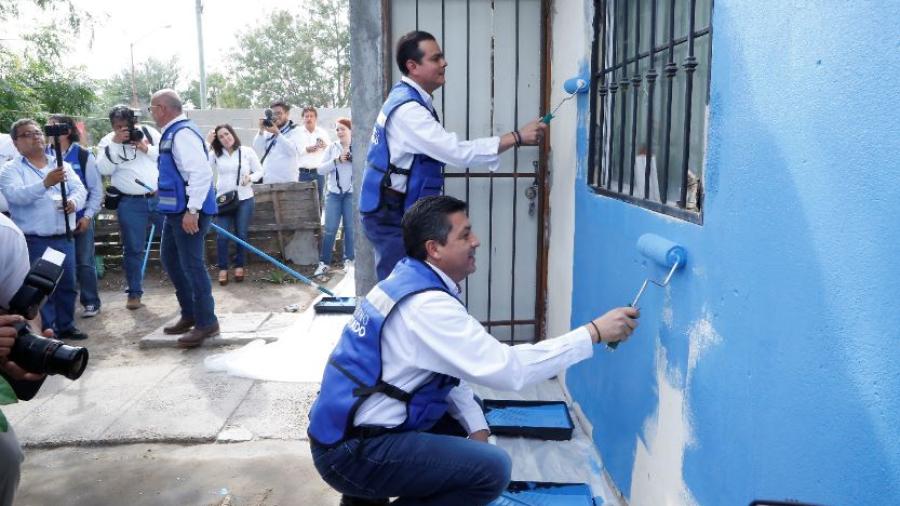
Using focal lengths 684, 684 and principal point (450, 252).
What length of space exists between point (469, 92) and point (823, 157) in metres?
3.13

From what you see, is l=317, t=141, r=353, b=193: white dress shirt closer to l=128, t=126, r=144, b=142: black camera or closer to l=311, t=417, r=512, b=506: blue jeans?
l=128, t=126, r=144, b=142: black camera

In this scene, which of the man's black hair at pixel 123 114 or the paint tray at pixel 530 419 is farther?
the man's black hair at pixel 123 114

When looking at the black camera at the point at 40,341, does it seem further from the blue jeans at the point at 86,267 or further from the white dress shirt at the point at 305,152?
the white dress shirt at the point at 305,152

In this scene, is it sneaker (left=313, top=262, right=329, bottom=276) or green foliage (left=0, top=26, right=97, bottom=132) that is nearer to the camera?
sneaker (left=313, top=262, right=329, bottom=276)

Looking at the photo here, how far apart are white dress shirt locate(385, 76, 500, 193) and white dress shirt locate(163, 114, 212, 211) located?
79.1 inches

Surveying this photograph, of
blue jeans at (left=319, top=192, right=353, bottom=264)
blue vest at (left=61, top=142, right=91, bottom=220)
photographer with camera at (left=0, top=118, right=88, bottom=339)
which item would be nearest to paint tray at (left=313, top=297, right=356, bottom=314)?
blue jeans at (left=319, top=192, right=353, bottom=264)

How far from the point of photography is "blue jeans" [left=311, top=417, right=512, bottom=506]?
6.86ft

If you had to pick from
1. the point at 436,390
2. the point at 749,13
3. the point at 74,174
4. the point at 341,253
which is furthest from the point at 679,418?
the point at 341,253

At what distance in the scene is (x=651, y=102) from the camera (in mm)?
2492

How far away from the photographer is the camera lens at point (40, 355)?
5.96 ft

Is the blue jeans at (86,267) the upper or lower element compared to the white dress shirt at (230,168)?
lower

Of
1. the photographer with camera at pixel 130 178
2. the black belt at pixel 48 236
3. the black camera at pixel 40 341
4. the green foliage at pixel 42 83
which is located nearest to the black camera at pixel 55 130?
the black belt at pixel 48 236

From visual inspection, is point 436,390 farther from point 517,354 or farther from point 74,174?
point 74,174

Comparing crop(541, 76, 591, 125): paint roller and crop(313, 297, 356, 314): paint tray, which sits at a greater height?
crop(541, 76, 591, 125): paint roller
